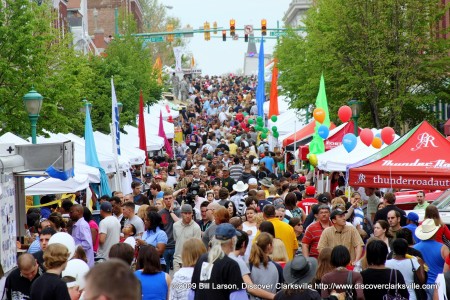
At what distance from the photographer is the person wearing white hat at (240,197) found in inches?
770

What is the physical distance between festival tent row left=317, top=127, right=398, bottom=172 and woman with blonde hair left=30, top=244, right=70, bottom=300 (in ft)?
44.5

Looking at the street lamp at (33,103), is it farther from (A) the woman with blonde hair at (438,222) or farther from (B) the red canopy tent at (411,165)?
(A) the woman with blonde hair at (438,222)

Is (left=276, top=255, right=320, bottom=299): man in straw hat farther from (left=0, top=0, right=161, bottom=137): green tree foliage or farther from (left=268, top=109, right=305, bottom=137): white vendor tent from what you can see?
(left=268, top=109, right=305, bottom=137): white vendor tent

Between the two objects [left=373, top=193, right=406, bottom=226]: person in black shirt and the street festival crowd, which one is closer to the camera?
the street festival crowd

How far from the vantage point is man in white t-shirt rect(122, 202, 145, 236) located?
49.9ft

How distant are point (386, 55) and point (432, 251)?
23394 mm

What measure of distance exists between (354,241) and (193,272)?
Answer: 3.56m

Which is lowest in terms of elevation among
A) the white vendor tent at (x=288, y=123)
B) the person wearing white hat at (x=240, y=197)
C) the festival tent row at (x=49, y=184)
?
the white vendor tent at (x=288, y=123)

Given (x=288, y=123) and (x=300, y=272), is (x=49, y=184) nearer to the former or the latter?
(x=300, y=272)

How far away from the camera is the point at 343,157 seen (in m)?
22.7

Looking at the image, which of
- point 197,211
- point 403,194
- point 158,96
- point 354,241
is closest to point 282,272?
point 354,241

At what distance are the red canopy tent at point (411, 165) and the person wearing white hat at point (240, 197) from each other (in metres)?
2.67

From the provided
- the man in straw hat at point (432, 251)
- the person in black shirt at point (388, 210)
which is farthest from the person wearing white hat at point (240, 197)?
the man in straw hat at point (432, 251)

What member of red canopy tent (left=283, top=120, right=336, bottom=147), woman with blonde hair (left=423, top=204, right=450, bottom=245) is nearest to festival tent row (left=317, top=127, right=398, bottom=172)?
woman with blonde hair (left=423, top=204, right=450, bottom=245)
